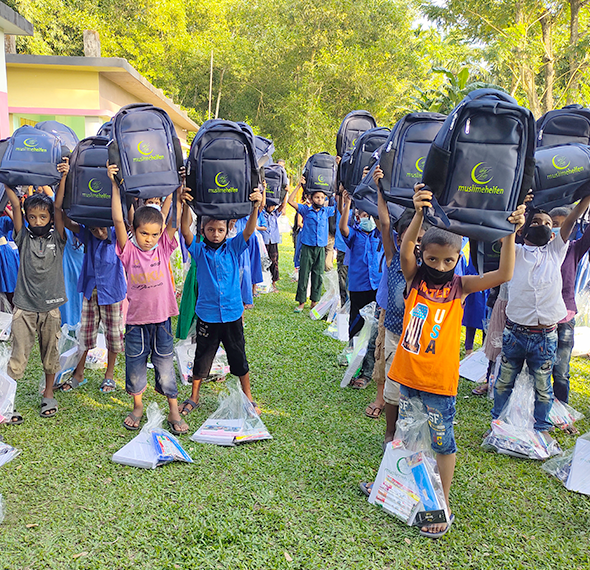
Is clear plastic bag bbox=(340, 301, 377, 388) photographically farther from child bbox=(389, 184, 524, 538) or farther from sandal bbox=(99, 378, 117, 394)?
sandal bbox=(99, 378, 117, 394)

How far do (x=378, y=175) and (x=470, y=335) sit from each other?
278cm

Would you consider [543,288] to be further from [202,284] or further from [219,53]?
[219,53]

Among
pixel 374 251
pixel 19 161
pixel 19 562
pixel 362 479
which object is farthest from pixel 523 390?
pixel 19 161

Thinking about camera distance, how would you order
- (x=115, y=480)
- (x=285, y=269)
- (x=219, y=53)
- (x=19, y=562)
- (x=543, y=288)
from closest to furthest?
A: (x=19, y=562), (x=115, y=480), (x=543, y=288), (x=285, y=269), (x=219, y=53)

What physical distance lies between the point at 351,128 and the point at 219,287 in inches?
100.0

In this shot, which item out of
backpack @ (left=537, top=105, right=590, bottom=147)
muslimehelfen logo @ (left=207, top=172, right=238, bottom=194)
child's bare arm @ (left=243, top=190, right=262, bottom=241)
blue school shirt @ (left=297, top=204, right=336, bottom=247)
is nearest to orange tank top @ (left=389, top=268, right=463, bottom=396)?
child's bare arm @ (left=243, top=190, right=262, bottom=241)

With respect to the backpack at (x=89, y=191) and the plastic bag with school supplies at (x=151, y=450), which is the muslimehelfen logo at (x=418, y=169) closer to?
the backpack at (x=89, y=191)

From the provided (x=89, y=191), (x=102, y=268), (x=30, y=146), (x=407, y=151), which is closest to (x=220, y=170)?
(x=89, y=191)

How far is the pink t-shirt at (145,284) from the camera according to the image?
3.61 m

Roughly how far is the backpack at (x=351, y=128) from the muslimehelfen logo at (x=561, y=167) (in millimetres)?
2398

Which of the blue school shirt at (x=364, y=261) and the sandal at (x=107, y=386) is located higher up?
the blue school shirt at (x=364, y=261)

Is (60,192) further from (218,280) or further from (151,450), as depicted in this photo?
(151,450)

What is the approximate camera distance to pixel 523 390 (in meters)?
3.79

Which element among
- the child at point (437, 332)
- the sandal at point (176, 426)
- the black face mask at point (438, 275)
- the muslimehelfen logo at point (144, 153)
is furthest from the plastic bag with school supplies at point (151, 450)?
the black face mask at point (438, 275)
